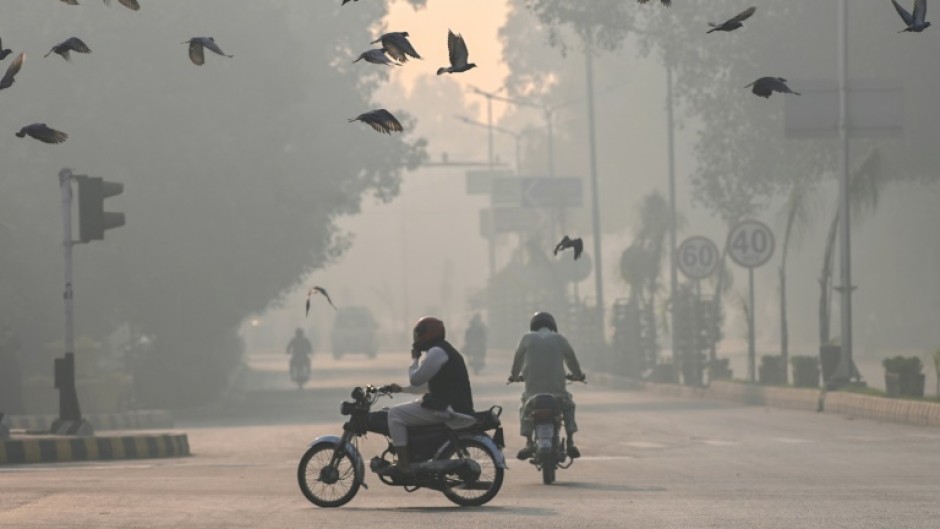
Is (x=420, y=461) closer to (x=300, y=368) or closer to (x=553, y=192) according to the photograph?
(x=300, y=368)

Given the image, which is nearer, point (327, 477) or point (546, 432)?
point (327, 477)

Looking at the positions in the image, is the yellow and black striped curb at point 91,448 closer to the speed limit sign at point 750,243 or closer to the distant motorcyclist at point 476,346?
the speed limit sign at point 750,243

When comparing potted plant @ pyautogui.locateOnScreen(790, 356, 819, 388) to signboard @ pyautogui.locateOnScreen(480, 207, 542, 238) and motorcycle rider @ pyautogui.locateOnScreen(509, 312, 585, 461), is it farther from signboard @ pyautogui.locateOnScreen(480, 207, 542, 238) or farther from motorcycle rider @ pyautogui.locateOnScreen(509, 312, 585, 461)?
signboard @ pyautogui.locateOnScreen(480, 207, 542, 238)

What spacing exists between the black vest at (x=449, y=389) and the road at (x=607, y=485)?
2.49ft

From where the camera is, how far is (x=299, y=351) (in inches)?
→ 2323

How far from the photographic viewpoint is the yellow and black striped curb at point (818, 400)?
28.0 m

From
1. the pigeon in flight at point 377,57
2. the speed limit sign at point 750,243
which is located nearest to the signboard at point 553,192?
the speed limit sign at point 750,243

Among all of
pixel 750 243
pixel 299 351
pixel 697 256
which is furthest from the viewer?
pixel 299 351

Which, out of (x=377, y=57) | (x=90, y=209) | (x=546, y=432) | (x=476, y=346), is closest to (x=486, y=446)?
(x=546, y=432)

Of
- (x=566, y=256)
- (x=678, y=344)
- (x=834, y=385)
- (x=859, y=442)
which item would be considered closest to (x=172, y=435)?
(x=859, y=442)

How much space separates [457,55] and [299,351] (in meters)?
48.3

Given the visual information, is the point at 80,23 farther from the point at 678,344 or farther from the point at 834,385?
the point at 834,385

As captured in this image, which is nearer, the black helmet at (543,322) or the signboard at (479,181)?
the black helmet at (543,322)

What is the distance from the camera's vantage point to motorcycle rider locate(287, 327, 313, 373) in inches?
2302
